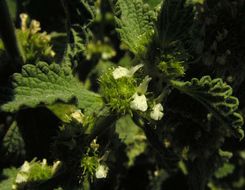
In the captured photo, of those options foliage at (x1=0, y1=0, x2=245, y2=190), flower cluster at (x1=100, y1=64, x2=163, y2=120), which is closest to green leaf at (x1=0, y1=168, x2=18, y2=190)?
foliage at (x1=0, y1=0, x2=245, y2=190)

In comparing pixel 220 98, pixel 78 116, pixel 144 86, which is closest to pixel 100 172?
pixel 78 116

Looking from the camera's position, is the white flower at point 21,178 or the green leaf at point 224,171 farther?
the green leaf at point 224,171

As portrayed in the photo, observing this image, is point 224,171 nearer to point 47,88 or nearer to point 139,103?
point 139,103

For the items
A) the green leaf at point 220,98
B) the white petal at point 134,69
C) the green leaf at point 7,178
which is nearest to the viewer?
the green leaf at point 220,98

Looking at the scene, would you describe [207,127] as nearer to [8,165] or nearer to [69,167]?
[69,167]

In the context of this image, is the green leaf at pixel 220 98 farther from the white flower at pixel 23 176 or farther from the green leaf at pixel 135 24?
the white flower at pixel 23 176

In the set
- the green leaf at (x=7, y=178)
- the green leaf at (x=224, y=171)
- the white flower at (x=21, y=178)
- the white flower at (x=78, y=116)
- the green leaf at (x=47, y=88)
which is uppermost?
the green leaf at (x=47, y=88)

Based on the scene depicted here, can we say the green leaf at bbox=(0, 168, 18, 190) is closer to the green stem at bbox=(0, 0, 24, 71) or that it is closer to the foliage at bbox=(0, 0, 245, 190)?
the foliage at bbox=(0, 0, 245, 190)

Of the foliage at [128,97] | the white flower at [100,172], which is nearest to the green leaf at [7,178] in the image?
the foliage at [128,97]
